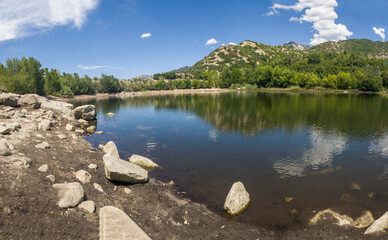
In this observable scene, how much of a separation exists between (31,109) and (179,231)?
5344 cm

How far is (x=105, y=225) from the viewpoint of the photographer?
11.6 m

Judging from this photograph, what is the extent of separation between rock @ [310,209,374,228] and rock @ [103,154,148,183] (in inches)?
557

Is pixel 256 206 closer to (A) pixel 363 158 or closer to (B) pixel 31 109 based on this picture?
(A) pixel 363 158

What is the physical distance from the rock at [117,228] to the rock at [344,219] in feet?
39.2

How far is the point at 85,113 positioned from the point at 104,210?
5182cm

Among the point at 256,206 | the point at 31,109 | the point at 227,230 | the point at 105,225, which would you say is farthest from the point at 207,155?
the point at 31,109

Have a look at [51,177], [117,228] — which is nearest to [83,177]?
[51,177]

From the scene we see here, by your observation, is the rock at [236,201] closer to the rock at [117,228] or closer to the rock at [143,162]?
the rock at [117,228]

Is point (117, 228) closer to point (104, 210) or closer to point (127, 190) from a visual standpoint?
point (104, 210)

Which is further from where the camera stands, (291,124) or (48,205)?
(291,124)

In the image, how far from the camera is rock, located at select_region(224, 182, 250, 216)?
16.1 meters

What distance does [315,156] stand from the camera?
27953mm

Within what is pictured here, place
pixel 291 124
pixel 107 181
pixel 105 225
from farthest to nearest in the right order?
1. pixel 291 124
2. pixel 107 181
3. pixel 105 225

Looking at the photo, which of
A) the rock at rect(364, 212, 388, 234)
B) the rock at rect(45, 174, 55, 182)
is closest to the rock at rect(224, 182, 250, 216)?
the rock at rect(364, 212, 388, 234)
